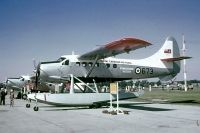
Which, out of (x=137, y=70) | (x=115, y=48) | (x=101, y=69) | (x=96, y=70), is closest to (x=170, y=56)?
(x=137, y=70)

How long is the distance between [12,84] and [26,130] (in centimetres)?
3473

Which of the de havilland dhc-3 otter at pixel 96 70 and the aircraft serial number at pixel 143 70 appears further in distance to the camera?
the aircraft serial number at pixel 143 70

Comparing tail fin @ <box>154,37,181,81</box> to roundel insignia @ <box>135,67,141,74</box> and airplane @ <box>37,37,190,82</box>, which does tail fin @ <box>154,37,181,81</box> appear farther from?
roundel insignia @ <box>135,67,141,74</box>

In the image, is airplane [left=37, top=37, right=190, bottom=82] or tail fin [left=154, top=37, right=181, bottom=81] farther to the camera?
tail fin [left=154, top=37, right=181, bottom=81]

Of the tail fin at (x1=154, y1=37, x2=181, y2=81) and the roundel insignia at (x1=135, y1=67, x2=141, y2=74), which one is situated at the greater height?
the tail fin at (x1=154, y1=37, x2=181, y2=81)

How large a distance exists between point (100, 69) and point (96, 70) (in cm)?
34

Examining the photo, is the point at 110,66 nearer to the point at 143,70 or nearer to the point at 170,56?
the point at 143,70

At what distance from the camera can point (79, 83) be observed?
73.8 ft

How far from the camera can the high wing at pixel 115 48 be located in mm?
16672

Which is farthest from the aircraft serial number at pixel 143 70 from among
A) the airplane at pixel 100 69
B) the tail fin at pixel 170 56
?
the tail fin at pixel 170 56

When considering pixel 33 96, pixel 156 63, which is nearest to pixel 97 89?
pixel 33 96

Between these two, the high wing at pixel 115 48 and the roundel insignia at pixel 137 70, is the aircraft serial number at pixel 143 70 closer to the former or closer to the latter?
the roundel insignia at pixel 137 70

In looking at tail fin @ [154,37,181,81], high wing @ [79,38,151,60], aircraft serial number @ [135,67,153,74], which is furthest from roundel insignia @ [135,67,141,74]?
high wing @ [79,38,151,60]

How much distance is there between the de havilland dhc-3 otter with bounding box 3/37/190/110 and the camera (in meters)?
19.3
